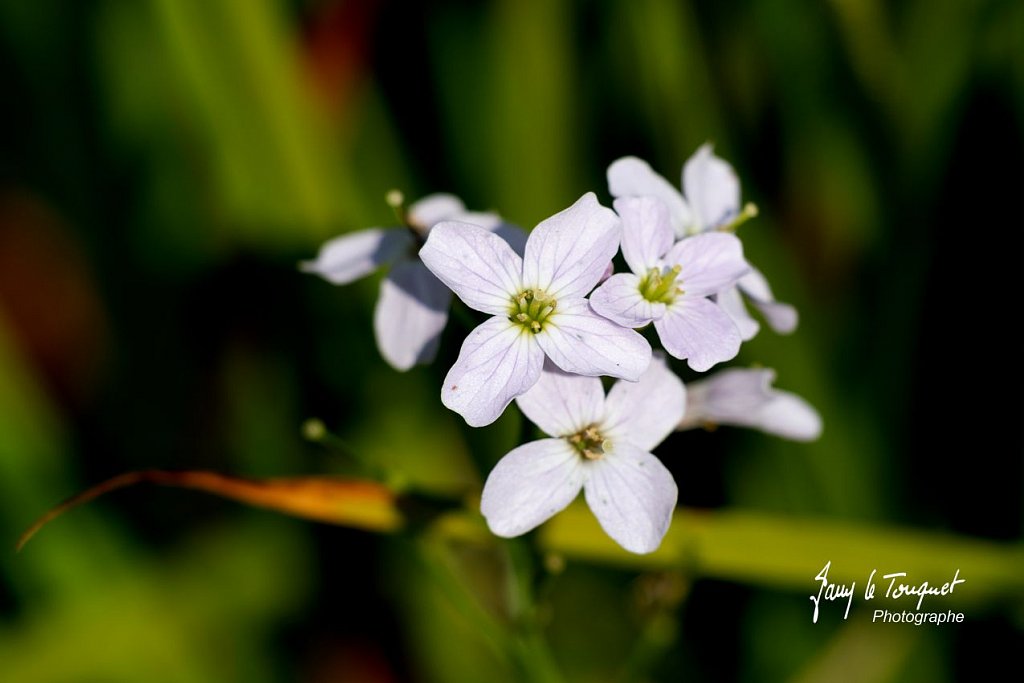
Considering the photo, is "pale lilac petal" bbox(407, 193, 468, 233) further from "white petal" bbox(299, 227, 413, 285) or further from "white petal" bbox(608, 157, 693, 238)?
"white petal" bbox(608, 157, 693, 238)

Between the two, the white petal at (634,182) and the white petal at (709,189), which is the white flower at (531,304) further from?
the white petal at (709,189)

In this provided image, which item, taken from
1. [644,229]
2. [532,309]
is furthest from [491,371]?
[644,229]

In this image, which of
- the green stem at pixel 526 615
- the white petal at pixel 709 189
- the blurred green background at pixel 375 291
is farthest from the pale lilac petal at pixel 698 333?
the blurred green background at pixel 375 291

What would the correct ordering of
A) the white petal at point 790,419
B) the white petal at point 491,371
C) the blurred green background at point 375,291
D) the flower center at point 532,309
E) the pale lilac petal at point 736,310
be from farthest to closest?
1. the blurred green background at point 375,291
2. the white petal at point 790,419
3. the pale lilac petal at point 736,310
4. the flower center at point 532,309
5. the white petal at point 491,371

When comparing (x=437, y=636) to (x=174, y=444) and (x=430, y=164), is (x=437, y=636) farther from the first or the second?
(x=430, y=164)

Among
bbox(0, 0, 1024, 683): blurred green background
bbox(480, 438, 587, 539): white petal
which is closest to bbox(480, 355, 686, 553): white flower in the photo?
bbox(480, 438, 587, 539): white petal

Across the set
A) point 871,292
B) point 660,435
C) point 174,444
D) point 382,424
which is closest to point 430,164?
point 382,424

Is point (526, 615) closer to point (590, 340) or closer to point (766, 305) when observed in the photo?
point (590, 340)
